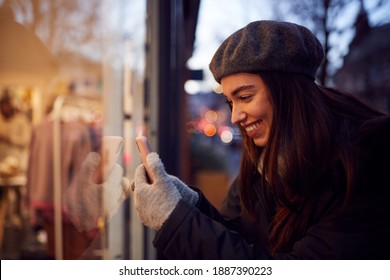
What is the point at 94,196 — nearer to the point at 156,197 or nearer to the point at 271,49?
the point at 156,197

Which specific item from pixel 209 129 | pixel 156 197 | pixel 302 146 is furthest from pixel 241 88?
pixel 209 129

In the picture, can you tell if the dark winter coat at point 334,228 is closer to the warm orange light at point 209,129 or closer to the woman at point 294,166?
the woman at point 294,166

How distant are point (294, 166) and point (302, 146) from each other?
0.04m

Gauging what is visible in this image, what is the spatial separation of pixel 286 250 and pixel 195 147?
19.9 ft

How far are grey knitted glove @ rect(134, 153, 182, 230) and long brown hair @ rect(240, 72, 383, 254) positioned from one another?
8.8 inches

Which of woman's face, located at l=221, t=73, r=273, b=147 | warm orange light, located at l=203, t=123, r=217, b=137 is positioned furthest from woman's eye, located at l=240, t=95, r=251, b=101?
warm orange light, located at l=203, t=123, r=217, b=137

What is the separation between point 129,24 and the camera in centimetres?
210

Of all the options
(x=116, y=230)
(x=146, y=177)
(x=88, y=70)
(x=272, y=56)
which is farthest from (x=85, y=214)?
(x=88, y=70)

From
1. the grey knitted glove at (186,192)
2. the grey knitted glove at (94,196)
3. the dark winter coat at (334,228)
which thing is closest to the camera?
the dark winter coat at (334,228)

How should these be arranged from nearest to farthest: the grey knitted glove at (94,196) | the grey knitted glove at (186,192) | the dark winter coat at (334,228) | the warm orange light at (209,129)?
the dark winter coat at (334,228), the grey knitted glove at (186,192), the grey knitted glove at (94,196), the warm orange light at (209,129)

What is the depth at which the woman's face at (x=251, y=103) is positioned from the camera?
990mm

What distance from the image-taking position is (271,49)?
958 millimetres

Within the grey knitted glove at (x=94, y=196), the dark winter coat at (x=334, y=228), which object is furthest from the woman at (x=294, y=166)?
the grey knitted glove at (x=94, y=196)
